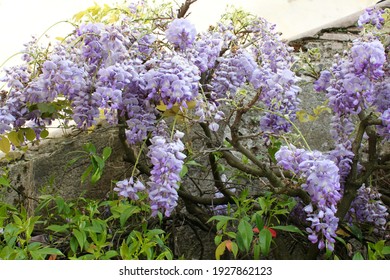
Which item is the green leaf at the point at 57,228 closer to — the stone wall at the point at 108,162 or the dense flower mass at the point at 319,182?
the stone wall at the point at 108,162

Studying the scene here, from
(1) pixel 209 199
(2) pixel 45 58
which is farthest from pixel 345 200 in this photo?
(2) pixel 45 58

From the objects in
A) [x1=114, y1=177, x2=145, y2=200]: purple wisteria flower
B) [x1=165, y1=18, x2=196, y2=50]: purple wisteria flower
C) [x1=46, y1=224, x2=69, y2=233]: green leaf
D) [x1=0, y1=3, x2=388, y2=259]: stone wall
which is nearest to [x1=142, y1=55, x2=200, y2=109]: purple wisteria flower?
[x1=165, y1=18, x2=196, y2=50]: purple wisteria flower

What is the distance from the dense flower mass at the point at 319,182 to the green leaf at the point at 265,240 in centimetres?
12

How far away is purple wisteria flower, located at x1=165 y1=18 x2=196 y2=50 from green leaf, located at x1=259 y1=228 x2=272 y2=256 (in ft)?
1.72

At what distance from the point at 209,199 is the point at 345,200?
1.40 ft

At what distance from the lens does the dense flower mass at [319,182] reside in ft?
5.14

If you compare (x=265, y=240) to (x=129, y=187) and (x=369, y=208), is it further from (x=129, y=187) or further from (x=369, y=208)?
(x=369, y=208)

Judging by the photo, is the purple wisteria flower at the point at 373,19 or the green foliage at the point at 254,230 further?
the purple wisteria flower at the point at 373,19

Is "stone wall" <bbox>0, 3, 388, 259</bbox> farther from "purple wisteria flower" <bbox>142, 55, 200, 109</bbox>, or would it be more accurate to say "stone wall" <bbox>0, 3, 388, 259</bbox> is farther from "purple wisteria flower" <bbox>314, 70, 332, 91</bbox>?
"purple wisteria flower" <bbox>142, 55, 200, 109</bbox>

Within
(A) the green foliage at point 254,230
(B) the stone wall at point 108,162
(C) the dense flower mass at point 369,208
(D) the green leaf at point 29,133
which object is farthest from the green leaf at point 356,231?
(D) the green leaf at point 29,133

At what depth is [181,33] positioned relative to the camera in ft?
5.62
